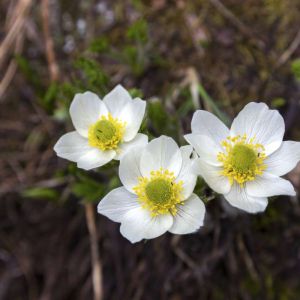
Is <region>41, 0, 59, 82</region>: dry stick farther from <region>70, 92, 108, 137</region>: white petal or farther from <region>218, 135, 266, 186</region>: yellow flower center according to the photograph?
<region>218, 135, 266, 186</region>: yellow flower center

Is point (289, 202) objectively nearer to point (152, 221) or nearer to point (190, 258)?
point (190, 258)

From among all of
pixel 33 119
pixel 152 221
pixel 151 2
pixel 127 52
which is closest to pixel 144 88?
pixel 127 52

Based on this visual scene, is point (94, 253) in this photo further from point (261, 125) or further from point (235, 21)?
point (235, 21)

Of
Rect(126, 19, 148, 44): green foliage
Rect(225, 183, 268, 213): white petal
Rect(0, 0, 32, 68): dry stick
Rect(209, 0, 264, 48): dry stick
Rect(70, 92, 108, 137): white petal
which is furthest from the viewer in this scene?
Rect(0, 0, 32, 68): dry stick

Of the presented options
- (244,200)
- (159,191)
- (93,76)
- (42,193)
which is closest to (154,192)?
(159,191)

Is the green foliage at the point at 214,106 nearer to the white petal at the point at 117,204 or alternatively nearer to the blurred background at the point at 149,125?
the blurred background at the point at 149,125

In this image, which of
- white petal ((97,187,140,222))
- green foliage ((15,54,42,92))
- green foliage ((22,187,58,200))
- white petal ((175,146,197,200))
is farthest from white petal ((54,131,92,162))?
green foliage ((15,54,42,92))
